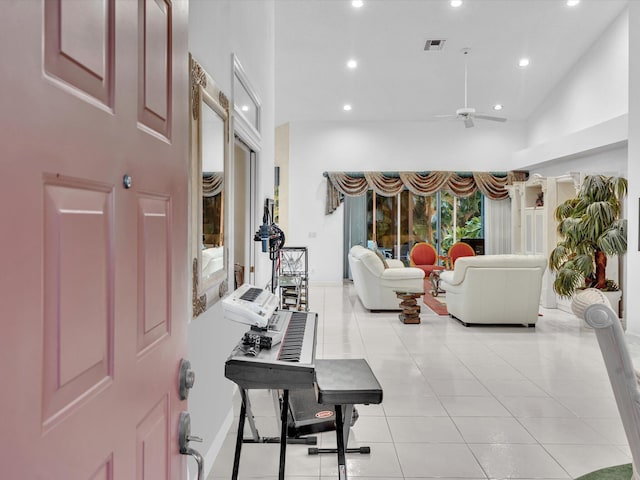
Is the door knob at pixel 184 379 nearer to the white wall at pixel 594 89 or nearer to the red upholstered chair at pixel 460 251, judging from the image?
the white wall at pixel 594 89

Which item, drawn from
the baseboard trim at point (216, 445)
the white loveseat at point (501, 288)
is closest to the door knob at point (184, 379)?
the baseboard trim at point (216, 445)

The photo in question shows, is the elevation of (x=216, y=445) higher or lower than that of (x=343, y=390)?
lower

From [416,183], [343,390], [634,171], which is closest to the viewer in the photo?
[343,390]

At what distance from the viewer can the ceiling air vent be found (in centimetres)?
727

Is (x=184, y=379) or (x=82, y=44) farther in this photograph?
(x=184, y=379)

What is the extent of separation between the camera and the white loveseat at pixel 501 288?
5.98 meters

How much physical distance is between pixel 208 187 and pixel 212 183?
82 mm

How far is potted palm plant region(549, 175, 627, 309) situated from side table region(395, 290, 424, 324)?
6.58 ft

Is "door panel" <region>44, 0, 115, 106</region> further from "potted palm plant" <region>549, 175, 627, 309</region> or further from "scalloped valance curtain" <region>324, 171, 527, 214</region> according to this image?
"scalloped valance curtain" <region>324, 171, 527, 214</region>

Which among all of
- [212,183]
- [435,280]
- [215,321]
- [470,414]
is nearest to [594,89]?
[435,280]

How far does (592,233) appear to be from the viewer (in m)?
6.21

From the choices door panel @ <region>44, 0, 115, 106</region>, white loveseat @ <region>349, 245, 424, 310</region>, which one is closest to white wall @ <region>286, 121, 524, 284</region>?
white loveseat @ <region>349, 245, 424, 310</region>

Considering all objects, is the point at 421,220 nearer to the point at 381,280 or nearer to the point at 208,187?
the point at 381,280

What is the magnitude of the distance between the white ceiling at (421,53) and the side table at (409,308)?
12.7 ft
